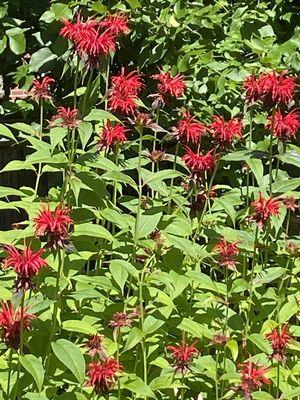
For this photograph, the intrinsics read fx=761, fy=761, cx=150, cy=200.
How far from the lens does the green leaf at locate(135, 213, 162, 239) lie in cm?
208

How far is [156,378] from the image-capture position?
6.68 ft

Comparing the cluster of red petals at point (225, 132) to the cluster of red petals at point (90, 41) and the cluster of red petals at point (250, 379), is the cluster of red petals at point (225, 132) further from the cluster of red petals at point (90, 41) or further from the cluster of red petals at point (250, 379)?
the cluster of red petals at point (250, 379)

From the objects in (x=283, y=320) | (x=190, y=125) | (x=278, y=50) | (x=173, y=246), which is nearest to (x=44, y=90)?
(x=190, y=125)

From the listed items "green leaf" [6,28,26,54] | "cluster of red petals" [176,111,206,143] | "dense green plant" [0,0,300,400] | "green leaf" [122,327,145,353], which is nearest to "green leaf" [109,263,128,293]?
"dense green plant" [0,0,300,400]

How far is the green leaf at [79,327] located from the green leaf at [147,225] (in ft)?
0.96

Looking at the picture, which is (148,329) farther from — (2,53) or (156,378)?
(2,53)

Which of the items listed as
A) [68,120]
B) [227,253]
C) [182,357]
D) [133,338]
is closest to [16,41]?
[68,120]

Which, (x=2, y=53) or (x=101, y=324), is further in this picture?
(x=2, y=53)

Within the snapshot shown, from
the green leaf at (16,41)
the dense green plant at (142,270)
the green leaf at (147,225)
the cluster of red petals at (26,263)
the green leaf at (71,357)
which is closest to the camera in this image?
the cluster of red petals at (26,263)

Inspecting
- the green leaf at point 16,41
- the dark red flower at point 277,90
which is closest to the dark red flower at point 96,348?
the dark red flower at point 277,90

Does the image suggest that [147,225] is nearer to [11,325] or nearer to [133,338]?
[133,338]

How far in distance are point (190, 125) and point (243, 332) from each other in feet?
2.04

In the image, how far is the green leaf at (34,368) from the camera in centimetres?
169

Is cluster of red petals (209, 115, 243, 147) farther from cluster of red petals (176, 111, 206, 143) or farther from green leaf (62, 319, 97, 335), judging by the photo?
green leaf (62, 319, 97, 335)
